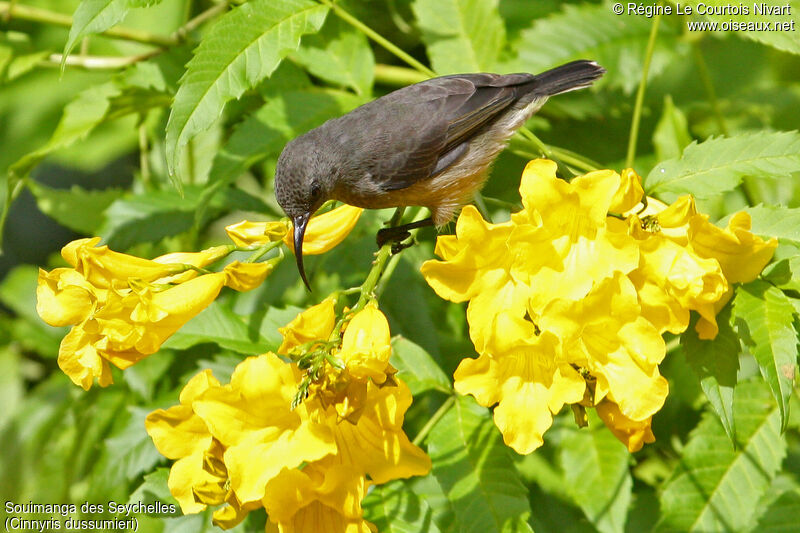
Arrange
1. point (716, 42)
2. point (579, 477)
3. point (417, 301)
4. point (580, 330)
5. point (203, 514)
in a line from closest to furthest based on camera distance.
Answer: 1. point (580, 330)
2. point (203, 514)
3. point (579, 477)
4. point (417, 301)
5. point (716, 42)

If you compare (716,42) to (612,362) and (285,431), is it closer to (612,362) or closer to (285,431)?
(612,362)

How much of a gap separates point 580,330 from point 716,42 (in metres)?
3.29

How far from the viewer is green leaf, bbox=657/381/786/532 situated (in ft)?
7.96

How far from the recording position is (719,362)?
1976 millimetres

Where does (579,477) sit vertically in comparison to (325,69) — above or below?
below

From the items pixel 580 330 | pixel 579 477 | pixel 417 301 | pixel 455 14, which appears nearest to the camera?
pixel 580 330

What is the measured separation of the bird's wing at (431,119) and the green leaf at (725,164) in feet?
3.20

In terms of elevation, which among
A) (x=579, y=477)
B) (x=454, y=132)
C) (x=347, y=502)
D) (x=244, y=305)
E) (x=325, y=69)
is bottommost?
(x=579, y=477)

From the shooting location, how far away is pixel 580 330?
1.82m

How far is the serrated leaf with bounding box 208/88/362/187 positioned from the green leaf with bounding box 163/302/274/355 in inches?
20.1

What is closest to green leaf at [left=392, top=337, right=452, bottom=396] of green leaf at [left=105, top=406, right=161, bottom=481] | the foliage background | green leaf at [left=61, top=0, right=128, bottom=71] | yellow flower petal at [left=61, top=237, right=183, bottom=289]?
the foliage background

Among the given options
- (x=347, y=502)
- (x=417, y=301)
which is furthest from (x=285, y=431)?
(x=417, y=301)
